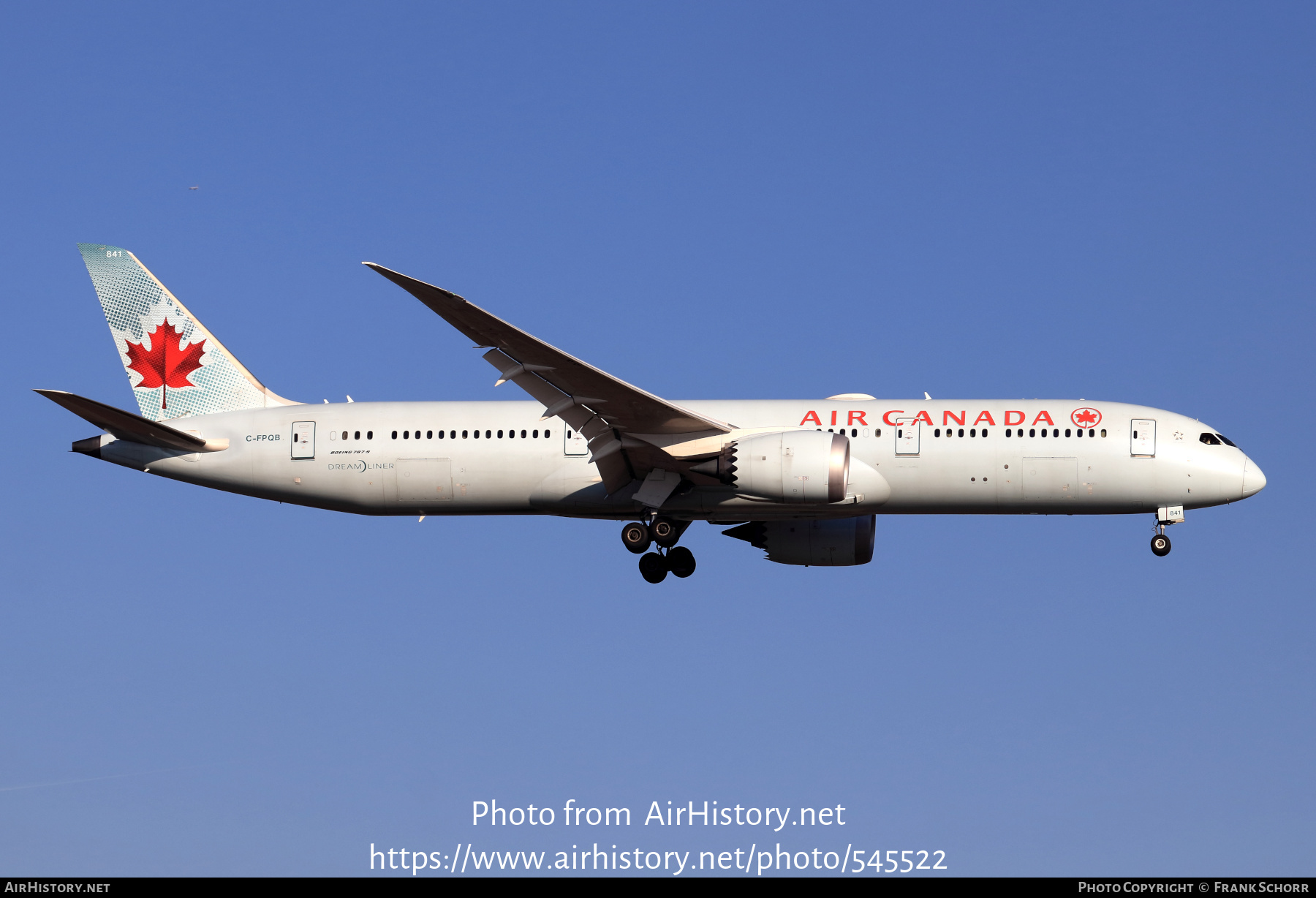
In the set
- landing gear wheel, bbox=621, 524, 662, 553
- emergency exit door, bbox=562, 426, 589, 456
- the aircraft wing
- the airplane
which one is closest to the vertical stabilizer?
the airplane

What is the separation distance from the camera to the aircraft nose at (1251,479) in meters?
34.7

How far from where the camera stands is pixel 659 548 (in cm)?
3656

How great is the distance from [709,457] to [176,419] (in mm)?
14492

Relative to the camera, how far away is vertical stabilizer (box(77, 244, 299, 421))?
39.8 m

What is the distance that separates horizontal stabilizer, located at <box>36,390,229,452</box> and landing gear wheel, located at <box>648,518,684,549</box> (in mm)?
11075

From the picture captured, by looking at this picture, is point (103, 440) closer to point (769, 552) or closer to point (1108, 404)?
point (769, 552)

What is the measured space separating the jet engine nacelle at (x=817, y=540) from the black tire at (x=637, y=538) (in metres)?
3.69

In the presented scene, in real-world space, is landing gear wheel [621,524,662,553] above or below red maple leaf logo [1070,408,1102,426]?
below

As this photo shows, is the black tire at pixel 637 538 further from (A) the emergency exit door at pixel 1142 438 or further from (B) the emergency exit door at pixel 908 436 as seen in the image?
(A) the emergency exit door at pixel 1142 438

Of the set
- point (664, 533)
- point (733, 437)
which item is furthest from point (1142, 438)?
point (664, 533)

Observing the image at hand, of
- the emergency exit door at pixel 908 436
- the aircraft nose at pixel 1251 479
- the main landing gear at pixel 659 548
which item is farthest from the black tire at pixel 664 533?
the aircraft nose at pixel 1251 479

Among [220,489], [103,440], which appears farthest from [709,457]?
[103,440]

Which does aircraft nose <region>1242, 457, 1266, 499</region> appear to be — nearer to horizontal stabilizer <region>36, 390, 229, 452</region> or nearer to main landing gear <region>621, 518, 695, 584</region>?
main landing gear <region>621, 518, 695, 584</region>

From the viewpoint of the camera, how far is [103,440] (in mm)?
37969
